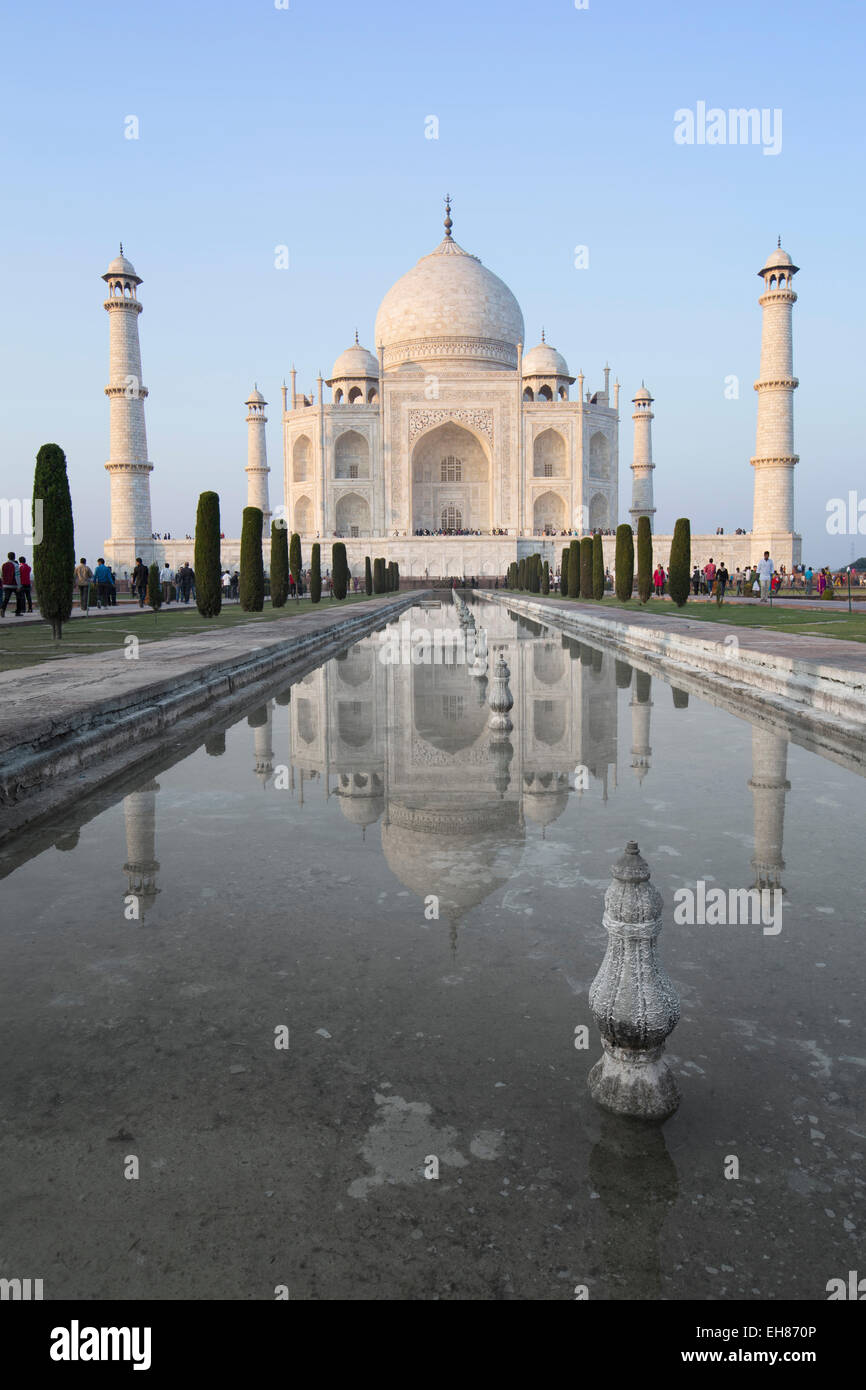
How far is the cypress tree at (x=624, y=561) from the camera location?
22.2 metres

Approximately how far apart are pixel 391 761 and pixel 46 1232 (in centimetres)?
362

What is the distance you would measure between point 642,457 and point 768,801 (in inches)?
1822

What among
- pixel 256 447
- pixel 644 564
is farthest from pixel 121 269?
pixel 644 564

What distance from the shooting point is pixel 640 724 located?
625 centimetres

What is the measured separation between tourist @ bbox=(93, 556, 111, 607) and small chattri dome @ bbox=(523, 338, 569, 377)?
33581 mm

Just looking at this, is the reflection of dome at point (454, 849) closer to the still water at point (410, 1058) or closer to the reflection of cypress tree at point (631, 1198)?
the still water at point (410, 1058)

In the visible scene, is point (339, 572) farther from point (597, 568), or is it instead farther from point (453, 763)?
point (453, 763)

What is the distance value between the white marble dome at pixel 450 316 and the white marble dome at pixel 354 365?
1125 millimetres

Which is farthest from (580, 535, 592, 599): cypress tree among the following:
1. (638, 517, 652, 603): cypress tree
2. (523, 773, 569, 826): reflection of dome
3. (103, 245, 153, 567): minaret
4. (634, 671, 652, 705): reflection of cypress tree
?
(523, 773, 569, 826): reflection of dome

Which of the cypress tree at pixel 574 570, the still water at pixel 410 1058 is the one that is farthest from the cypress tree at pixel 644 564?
the still water at pixel 410 1058

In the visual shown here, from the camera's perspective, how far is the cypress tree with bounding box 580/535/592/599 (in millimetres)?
26016

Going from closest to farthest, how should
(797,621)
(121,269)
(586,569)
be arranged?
(797,621) < (586,569) < (121,269)

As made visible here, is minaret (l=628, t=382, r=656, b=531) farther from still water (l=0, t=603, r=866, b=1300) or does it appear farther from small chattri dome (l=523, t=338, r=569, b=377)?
still water (l=0, t=603, r=866, b=1300)

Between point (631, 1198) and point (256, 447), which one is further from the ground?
point (256, 447)
